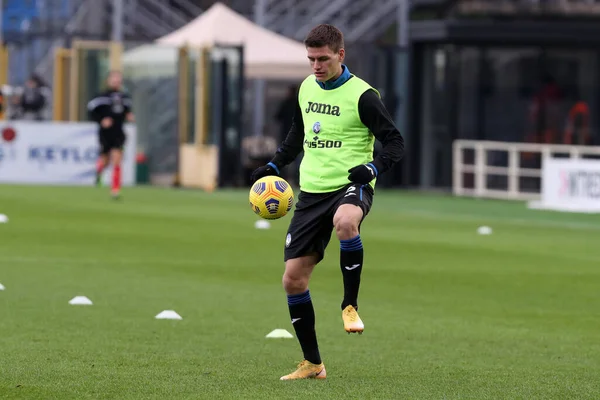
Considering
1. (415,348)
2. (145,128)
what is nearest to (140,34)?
(145,128)

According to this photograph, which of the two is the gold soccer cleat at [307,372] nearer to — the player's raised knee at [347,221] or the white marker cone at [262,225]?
the player's raised knee at [347,221]

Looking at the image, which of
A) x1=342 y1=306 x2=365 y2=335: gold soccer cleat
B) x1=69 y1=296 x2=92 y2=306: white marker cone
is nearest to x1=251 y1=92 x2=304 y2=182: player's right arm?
x1=342 y1=306 x2=365 y2=335: gold soccer cleat

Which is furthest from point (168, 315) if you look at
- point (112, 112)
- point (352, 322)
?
point (112, 112)

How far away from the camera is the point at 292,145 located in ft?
30.2

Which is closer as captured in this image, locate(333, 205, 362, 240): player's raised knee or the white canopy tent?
locate(333, 205, 362, 240): player's raised knee

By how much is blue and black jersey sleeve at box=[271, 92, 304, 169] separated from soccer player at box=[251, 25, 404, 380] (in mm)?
207

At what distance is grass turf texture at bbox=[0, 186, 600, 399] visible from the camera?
8742 millimetres

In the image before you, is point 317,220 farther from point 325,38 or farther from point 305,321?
point 325,38

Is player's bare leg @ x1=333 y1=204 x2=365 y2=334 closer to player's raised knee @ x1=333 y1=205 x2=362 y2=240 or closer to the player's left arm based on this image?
player's raised knee @ x1=333 y1=205 x2=362 y2=240

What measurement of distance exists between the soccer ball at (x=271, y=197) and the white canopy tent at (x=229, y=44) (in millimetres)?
23962

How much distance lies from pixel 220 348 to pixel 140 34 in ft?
104

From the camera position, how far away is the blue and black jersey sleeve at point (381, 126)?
8.64 m

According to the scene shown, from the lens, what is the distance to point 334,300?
13.5 meters

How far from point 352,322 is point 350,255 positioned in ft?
1.29
